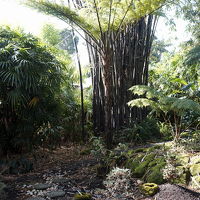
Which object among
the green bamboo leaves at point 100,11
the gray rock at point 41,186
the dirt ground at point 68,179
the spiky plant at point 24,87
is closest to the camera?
the dirt ground at point 68,179

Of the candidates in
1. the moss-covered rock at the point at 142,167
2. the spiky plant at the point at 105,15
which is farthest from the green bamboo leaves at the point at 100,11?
the moss-covered rock at the point at 142,167

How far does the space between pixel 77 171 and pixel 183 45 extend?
4606 millimetres

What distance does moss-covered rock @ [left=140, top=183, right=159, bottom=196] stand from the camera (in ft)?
7.11

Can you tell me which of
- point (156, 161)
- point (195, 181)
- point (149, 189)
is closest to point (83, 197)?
point (149, 189)

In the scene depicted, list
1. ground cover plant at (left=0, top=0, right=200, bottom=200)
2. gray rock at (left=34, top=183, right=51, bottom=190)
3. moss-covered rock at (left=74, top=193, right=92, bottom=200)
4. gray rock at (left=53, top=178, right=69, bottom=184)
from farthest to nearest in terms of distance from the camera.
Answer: gray rock at (left=53, top=178, right=69, bottom=184) < gray rock at (left=34, top=183, right=51, bottom=190) < ground cover plant at (left=0, top=0, right=200, bottom=200) < moss-covered rock at (left=74, top=193, right=92, bottom=200)

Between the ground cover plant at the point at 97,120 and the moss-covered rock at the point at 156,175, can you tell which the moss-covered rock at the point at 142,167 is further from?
the moss-covered rock at the point at 156,175

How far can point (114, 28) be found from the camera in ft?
12.0

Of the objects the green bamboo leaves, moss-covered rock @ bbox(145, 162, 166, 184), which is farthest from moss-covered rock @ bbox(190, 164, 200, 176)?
the green bamboo leaves

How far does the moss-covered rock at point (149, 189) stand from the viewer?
217 cm

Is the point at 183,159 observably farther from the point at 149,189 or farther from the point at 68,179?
the point at 68,179

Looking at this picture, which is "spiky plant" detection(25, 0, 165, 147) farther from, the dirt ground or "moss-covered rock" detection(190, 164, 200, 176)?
"moss-covered rock" detection(190, 164, 200, 176)

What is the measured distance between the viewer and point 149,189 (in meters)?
2.20

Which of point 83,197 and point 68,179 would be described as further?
point 68,179

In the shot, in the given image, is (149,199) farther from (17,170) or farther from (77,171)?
(17,170)
